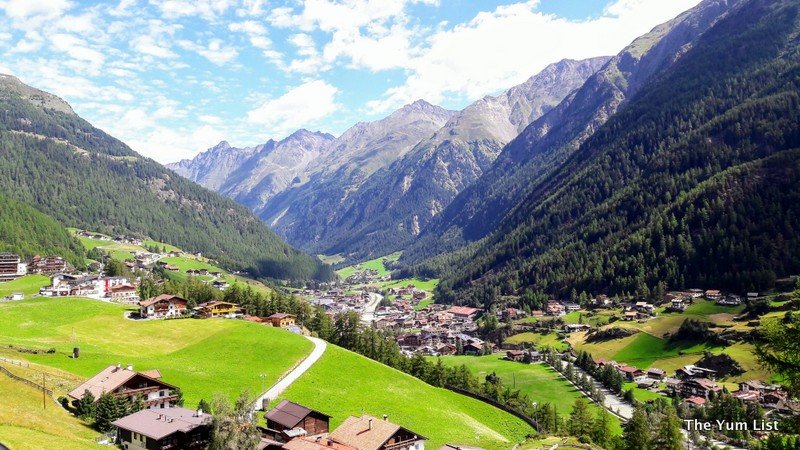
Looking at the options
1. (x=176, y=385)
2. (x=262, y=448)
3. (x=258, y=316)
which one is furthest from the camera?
(x=258, y=316)

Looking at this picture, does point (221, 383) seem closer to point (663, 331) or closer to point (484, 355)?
point (484, 355)

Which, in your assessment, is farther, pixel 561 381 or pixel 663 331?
pixel 663 331

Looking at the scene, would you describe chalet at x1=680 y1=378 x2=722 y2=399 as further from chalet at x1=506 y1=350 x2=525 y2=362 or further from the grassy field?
chalet at x1=506 y1=350 x2=525 y2=362

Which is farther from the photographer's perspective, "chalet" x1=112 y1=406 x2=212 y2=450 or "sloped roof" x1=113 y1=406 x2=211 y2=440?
"sloped roof" x1=113 y1=406 x2=211 y2=440

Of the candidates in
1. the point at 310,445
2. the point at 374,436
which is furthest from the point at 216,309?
the point at 310,445

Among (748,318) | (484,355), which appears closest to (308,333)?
(484,355)

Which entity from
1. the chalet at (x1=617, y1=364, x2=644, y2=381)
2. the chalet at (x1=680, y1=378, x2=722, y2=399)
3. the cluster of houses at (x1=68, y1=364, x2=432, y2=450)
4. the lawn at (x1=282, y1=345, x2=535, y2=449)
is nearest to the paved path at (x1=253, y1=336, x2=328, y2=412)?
the lawn at (x1=282, y1=345, x2=535, y2=449)
